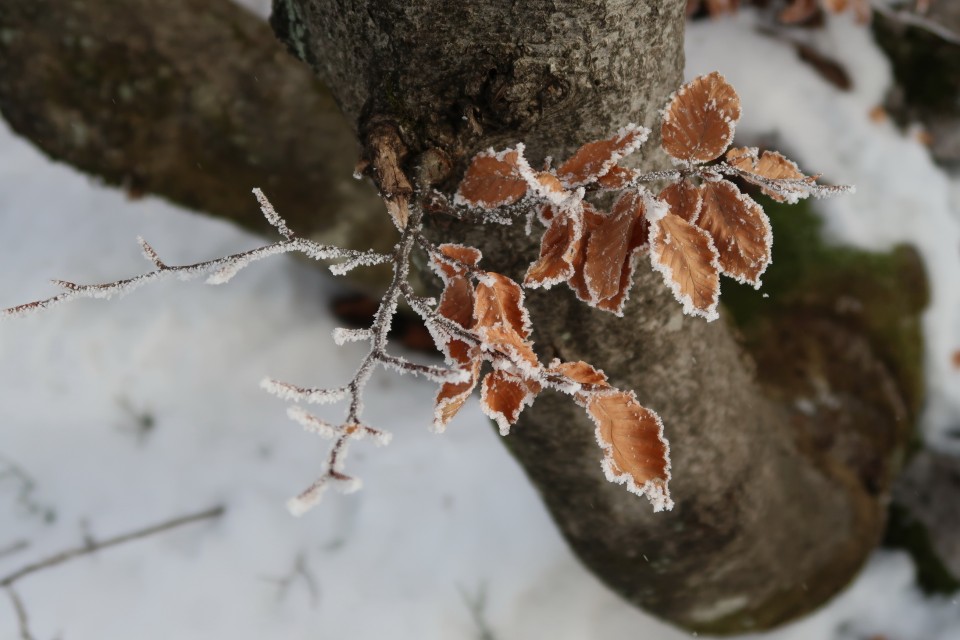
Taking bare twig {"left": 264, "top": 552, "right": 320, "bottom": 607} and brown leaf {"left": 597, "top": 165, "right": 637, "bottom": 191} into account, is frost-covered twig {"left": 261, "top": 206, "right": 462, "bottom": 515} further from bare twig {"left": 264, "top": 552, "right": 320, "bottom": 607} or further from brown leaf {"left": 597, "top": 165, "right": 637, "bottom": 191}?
bare twig {"left": 264, "top": 552, "right": 320, "bottom": 607}

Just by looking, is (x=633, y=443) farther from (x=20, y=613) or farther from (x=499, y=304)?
(x=20, y=613)

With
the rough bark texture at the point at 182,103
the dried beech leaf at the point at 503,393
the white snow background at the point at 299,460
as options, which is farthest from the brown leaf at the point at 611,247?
the white snow background at the point at 299,460

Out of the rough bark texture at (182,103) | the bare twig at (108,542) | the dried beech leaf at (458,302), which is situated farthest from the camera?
the bare twig at (108,542)

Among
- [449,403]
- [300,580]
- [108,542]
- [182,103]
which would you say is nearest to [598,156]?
[449,403]

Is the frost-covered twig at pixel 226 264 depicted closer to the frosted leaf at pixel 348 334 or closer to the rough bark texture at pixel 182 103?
the frosted leaf at pixel 348 334

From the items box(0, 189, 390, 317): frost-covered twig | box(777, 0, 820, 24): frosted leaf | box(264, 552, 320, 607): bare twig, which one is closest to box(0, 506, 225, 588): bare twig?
box(264, 552, 320, 607): bare twig

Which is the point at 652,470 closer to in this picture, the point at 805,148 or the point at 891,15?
the point at 805,148

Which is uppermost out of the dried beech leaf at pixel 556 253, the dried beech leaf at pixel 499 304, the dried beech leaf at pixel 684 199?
the dried beech leaf at pixel 684 199
